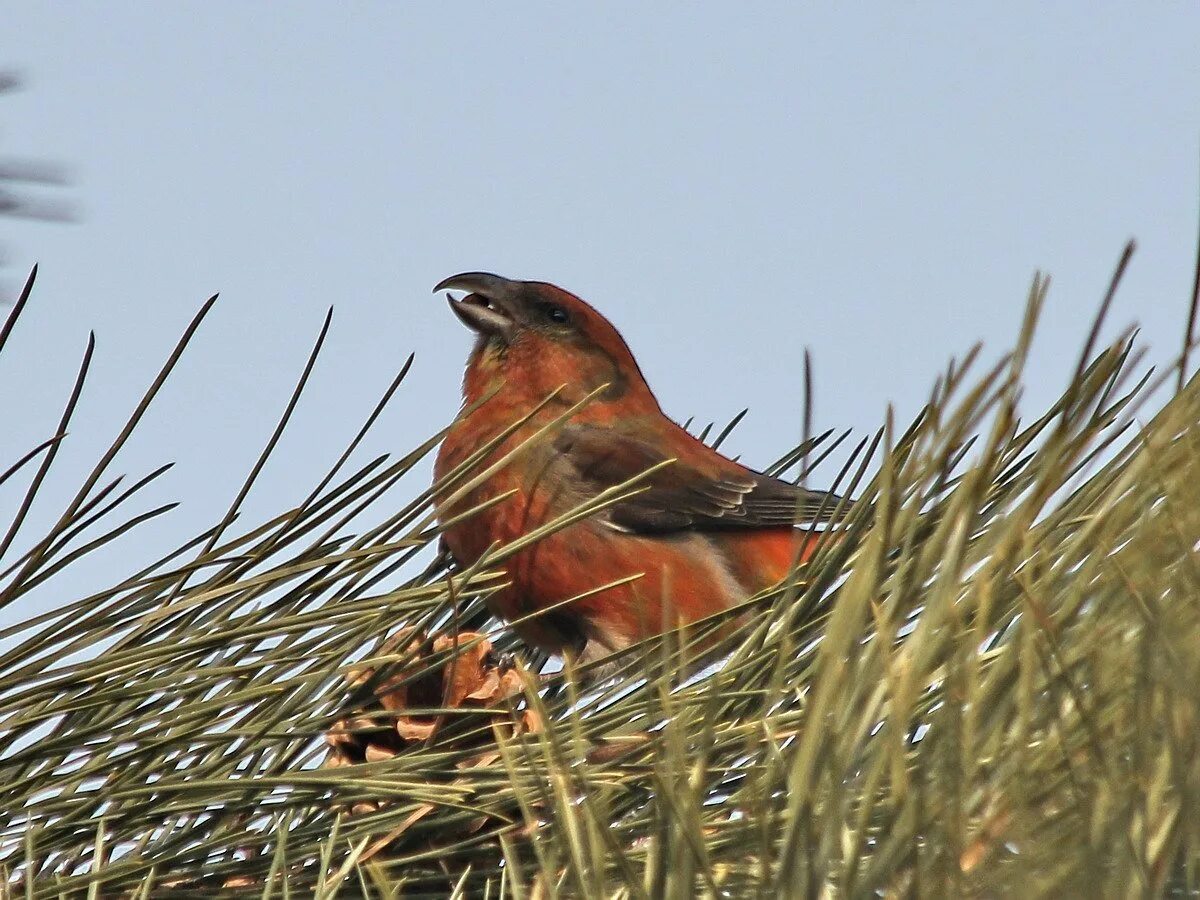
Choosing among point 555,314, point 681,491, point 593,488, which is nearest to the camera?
point 593,488

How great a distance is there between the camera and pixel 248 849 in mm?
1670

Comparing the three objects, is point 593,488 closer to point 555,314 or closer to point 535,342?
point 535,342

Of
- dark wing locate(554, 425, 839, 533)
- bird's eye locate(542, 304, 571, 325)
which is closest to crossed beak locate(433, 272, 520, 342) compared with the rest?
bird's eye locate(542, 304, 571, 325)

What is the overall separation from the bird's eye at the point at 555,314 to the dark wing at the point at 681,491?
425mm

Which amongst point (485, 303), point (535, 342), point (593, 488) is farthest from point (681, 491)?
point (485, 303)

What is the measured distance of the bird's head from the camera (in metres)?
4.81

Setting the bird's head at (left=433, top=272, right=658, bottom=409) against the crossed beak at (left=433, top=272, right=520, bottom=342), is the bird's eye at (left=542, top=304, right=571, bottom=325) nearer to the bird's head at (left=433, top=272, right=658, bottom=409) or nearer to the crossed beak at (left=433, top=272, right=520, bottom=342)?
the bird's head at (left=433, top=272, right=658, bottom=409)

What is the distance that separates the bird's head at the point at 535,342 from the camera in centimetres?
481

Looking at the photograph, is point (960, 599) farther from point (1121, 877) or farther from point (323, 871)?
point (323, 871)

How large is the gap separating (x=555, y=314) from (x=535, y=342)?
0.16 m

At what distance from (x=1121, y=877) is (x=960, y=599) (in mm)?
433

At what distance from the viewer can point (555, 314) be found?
502 cm

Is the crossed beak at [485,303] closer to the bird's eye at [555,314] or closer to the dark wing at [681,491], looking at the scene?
the bird's eye at [555,314]

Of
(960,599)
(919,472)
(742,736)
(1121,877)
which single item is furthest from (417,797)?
(1121,877)
